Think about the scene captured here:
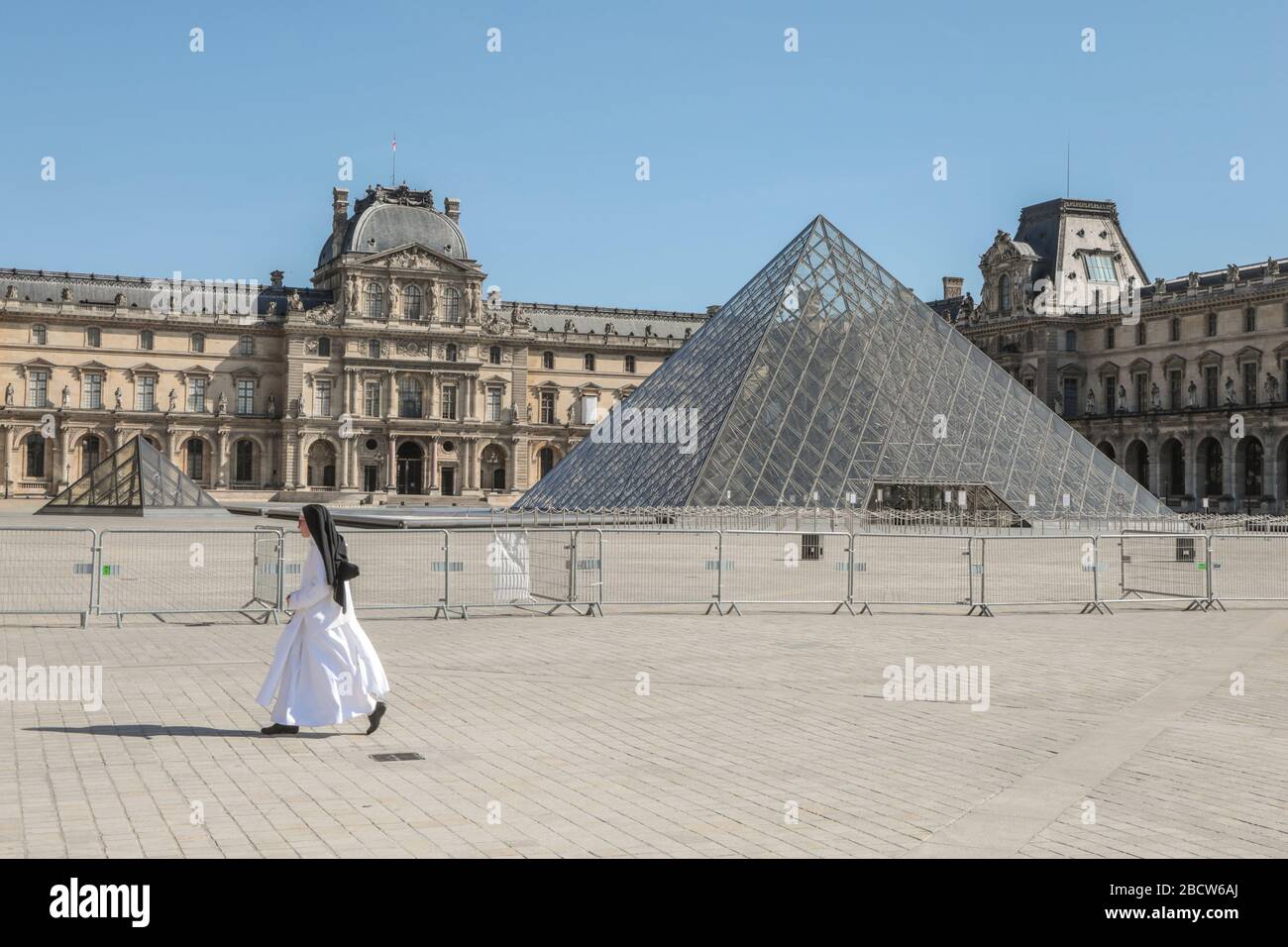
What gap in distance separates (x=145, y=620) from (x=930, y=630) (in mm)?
8727

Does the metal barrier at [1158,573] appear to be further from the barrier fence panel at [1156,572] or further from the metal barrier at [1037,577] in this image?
the metal barrier at [1037,577]

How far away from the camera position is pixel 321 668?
29.1 feet

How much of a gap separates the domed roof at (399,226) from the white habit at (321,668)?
247 ft

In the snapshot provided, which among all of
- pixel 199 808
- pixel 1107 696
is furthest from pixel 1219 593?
pixel 199 808

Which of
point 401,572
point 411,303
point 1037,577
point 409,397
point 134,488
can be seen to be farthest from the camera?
point 409,397

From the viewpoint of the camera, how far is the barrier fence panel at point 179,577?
1561cm

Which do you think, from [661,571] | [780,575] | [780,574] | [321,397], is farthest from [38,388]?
[661,571]

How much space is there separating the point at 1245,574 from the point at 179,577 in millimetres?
15224

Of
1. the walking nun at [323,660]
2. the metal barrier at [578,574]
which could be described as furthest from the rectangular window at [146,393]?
the walking nun at [323,660]

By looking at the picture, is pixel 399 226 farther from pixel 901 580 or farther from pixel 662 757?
pixel 662 757

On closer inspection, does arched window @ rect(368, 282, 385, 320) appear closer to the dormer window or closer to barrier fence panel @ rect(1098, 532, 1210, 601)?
the dormer window

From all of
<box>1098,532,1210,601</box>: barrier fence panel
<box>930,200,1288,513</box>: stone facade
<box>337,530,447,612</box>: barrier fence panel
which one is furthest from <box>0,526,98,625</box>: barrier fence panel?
<box>930,200,1288,513</box>: stone facade

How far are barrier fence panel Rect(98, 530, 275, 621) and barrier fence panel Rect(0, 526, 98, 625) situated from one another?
8.8 inches
